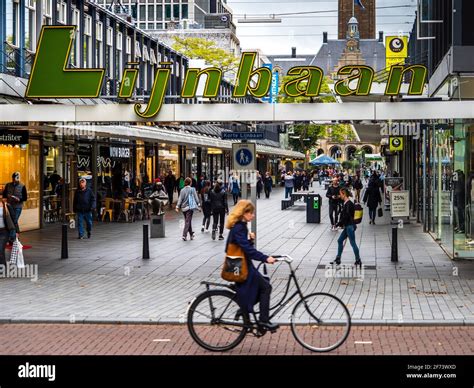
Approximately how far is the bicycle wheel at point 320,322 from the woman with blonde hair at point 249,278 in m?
0.32

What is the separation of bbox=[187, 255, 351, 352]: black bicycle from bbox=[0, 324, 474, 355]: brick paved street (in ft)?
0.48

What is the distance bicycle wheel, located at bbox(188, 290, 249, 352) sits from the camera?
9.98 metres

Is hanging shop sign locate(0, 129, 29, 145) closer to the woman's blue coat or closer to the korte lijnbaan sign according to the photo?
the korte lijnbaan sign

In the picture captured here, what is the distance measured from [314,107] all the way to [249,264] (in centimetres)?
831

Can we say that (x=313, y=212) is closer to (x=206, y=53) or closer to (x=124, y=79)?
(x=124, y=79)

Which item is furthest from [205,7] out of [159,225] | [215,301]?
[215,301]

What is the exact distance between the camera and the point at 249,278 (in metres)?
9.85

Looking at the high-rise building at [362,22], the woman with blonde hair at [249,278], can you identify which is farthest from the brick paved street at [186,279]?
the high-rise building at [362,22]

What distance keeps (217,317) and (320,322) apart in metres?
1.22

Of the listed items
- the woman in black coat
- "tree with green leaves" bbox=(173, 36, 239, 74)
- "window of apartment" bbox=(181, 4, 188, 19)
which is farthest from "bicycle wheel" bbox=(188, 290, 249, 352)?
"window of apartment" bbox=(181, 4, 188, 19)

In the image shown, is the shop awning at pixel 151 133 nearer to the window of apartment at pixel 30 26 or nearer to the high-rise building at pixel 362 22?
the window of apartment at pixel 30 26

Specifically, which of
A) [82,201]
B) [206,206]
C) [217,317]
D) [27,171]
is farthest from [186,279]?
[27,171]

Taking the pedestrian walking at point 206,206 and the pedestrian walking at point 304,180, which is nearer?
the pedestrian walking at point 206,206

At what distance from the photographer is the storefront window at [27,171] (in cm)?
2581
